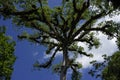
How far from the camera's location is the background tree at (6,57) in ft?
116

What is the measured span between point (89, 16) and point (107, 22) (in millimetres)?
2088

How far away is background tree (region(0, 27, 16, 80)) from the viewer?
35250mm

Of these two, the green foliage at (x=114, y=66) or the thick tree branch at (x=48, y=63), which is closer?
the green foliage at (x=114, y=66)

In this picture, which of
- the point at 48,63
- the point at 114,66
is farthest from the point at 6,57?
the point at 114,66

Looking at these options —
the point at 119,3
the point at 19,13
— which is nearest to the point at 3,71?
the point at 19,13

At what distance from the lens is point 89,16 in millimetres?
34562

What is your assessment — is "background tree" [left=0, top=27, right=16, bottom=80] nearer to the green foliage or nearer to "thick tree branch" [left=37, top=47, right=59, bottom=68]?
"thick tree branch" [left=37, top=47, right=59, bottom=68]

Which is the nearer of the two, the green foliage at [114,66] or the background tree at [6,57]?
the green foliage at [114,66]

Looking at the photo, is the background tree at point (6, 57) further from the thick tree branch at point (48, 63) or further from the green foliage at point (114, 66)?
the green foliage at point (114, 66)

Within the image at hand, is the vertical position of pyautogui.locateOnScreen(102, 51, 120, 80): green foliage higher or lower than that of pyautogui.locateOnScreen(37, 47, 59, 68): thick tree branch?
lower

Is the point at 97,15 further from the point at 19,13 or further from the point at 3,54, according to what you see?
the point at 3,54

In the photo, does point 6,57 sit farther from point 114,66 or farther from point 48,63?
point 114,66

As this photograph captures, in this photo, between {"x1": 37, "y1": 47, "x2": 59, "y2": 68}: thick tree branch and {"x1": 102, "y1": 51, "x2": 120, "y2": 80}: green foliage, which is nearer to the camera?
{"x1": 102, "y1": 51, "x2": 120, "y2": 80}: green foliage

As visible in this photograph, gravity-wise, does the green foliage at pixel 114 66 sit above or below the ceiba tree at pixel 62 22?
below
